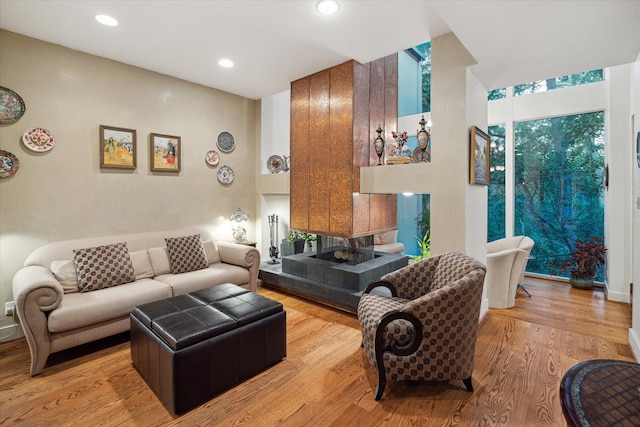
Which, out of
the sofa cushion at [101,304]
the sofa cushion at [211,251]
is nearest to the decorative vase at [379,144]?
the sofa cushion at [211,251]

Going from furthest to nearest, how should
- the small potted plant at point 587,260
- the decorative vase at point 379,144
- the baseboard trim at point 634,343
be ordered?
the small potted plant at point 587,260
the decorative vase at point 379,144
the baseboard trim at point 634,343

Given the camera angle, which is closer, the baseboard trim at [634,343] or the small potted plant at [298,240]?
the baseboard trim at [634,343]

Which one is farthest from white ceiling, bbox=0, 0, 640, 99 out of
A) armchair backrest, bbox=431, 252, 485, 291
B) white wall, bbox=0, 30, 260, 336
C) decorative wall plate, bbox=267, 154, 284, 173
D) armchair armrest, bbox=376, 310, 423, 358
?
armchair armrest, bbox=376, 310, 423, 358

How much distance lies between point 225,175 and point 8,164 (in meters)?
2.31

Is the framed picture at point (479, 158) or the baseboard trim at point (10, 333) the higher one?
the framed picture at point (479, 158)

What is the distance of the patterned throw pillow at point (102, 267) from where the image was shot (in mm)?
2928

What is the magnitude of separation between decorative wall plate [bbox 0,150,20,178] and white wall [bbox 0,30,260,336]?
0.04 meters

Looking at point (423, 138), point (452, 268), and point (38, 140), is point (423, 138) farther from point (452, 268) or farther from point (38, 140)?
point (38, 140)

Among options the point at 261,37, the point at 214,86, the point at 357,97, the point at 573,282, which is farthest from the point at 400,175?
the point at 573,282

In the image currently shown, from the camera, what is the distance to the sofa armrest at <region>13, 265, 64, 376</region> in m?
2.30

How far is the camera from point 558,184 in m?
4.65

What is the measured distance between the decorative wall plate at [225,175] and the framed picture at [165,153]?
24.9 inches

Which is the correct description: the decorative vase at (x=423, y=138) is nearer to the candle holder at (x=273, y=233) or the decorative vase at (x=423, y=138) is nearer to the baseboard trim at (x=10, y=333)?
the candle holder at (x=273, y=233)

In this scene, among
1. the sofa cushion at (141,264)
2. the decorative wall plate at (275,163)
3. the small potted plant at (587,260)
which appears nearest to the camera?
the sofa cushion at (141,264)
